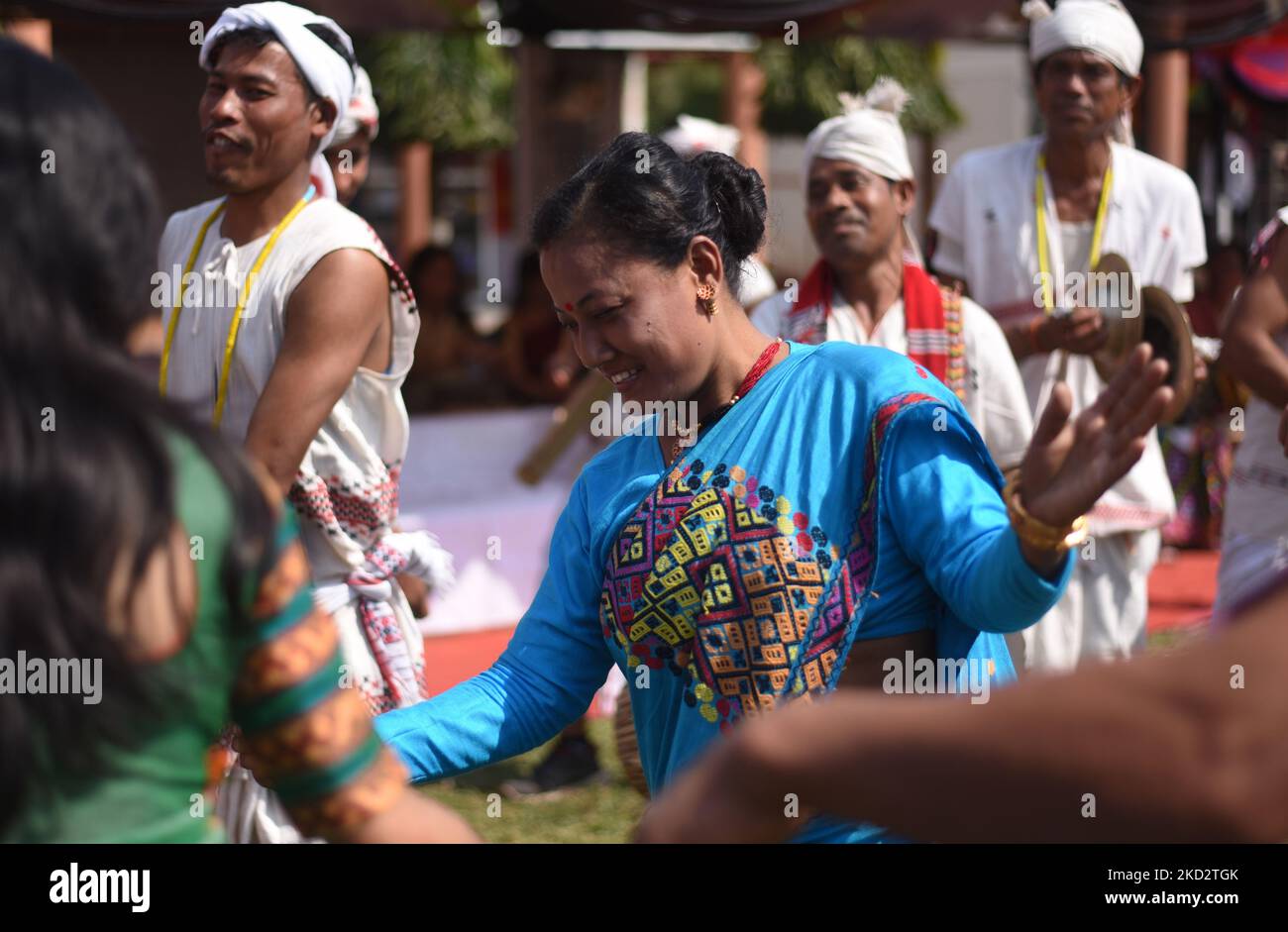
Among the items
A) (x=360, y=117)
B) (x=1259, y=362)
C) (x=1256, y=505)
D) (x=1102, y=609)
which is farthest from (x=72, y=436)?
(x=1102, y=609)

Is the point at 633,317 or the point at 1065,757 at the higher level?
the point at 633,317

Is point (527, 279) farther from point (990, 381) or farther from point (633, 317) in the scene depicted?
point (633, 317)

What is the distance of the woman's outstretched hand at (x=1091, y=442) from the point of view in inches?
65.4

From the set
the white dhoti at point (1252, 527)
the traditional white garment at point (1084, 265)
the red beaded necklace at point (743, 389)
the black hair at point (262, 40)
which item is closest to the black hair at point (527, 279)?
the traditional white garment at point (1084, 265)

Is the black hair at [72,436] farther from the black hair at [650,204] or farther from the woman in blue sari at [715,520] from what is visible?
the black hair at [650,204]

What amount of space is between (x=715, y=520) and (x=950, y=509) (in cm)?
34

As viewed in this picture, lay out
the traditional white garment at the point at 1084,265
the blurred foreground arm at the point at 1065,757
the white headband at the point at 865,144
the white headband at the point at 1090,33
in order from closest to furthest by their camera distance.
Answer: the blurred foreground arm at the point at 1065,757 → the white headband at the point at 865,144 → the traditional white garment at the point at 1084,265 → the white headband at the point at 1090,33

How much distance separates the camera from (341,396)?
10.7 ft

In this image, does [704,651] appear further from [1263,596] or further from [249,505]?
[1263,596]

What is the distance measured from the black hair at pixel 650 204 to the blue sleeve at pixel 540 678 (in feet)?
1.34

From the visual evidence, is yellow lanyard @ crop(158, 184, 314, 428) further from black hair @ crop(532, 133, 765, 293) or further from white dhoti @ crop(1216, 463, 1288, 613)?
white dhoti @ crop(1216, 463, 1288, 613)

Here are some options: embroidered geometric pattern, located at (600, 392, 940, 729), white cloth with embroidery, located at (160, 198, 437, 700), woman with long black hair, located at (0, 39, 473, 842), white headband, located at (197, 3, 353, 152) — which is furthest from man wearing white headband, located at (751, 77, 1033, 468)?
woman with long black hair, located at (0, 39, 473, 842)
